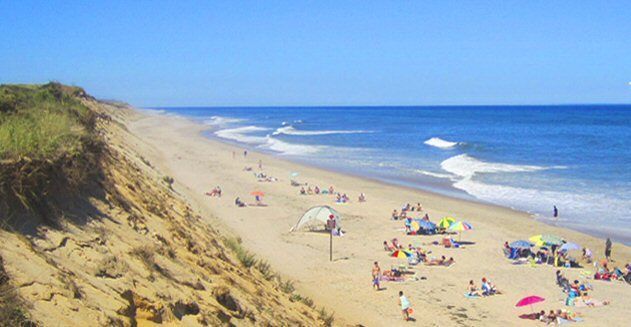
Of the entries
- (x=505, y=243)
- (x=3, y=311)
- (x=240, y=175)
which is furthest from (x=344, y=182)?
(x=3, y=311)

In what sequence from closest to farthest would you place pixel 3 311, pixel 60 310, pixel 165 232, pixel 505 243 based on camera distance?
pixel 3 311
pixel 60 310
pixel 165 232
pixel 505 243

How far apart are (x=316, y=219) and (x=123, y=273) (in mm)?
15302

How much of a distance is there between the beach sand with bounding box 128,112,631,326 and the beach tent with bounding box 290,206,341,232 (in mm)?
488

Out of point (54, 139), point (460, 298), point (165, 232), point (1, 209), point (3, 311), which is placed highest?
point (54, 139)

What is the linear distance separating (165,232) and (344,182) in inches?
1001

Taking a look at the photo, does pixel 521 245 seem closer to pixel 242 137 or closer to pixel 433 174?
pixel 433 174

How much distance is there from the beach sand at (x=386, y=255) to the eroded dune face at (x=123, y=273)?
3.75 meters

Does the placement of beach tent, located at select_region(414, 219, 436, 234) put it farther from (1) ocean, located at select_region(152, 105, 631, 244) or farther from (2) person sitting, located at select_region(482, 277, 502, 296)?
(2) person sitting, located at select_region(482, 277, 502, 296)

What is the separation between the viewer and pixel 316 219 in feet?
69.8

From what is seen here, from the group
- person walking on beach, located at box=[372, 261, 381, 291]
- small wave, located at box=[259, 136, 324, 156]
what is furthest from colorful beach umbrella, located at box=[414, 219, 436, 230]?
small wave, located at box=[259, 136, 324, 156]

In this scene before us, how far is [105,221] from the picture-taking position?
24.6 ft

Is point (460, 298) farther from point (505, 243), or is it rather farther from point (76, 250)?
point (76, 250)

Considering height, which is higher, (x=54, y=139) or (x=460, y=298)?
(x=54, y=139)

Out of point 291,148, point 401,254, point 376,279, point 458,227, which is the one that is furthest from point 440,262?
point 291,148
